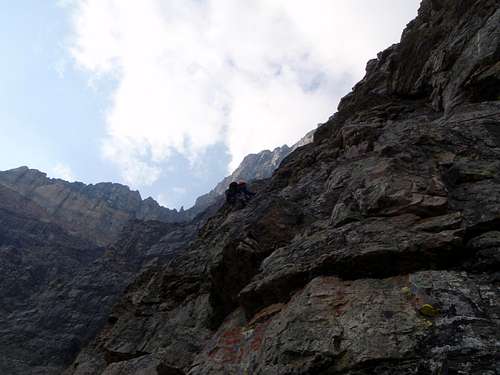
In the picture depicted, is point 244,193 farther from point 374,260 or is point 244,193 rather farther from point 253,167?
point 253,167

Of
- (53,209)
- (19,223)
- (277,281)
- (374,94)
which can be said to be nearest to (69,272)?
(19,223)

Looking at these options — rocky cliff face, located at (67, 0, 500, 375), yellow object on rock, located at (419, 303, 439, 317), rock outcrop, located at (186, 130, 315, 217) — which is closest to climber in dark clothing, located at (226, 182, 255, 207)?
rocky cliff face, located at (67, 0, 500, 375)

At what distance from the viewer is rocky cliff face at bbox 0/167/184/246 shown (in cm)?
13262

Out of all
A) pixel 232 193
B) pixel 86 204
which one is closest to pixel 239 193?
pixel 232 193

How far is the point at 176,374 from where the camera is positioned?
42.3ft

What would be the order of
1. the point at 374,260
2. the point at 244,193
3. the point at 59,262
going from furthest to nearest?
the point at 59,262 < the point at 244,193 < the point at 374,260

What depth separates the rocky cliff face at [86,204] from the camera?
133 meters

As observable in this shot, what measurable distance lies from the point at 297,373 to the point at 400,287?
8.20ft

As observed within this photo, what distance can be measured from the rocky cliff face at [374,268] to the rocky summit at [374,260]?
1.4 inches

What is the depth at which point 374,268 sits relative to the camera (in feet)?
28.1

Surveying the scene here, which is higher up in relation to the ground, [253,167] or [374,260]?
[253,167]

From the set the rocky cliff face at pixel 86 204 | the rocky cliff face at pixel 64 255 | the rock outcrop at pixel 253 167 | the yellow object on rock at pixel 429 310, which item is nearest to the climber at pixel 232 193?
the yellow object on rock at pixel 429 310

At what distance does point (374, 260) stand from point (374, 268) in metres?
0.17

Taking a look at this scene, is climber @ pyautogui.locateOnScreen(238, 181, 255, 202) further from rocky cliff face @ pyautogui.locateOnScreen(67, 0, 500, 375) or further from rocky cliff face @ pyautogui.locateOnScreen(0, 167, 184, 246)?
rocky cliff face @ pyautogui.locateOnScreen(0, 167, 184, 246)
